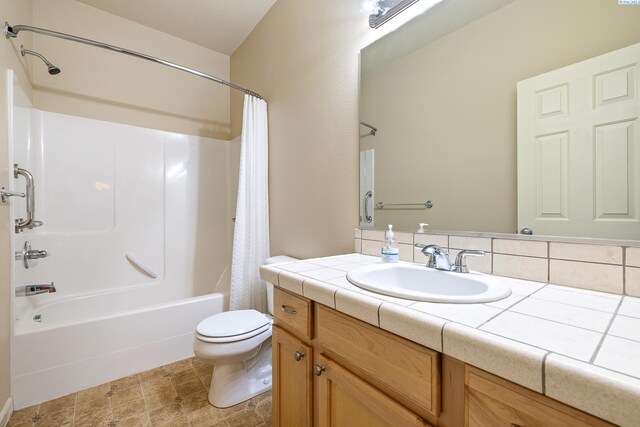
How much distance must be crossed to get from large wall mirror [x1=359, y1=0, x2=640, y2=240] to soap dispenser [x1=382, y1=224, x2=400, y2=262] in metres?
0.11

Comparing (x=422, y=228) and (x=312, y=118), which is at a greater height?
(x=312, y=118)

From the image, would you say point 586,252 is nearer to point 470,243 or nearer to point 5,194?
point 470,243

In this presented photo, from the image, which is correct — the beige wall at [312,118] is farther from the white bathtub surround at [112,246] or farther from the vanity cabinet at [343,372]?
the white bathtub surround at [112,246]

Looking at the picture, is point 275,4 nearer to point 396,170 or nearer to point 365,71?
point 365,71

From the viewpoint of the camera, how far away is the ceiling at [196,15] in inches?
82.7

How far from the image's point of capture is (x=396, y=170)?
129 centimetres

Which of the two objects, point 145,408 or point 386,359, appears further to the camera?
point 145,408

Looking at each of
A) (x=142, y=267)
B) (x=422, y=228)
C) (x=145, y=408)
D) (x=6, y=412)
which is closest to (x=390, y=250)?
(x=422, y=228)

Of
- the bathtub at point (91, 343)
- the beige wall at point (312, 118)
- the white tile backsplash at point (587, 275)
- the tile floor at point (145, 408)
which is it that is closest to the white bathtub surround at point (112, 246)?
the bathtub at point (91, 343)

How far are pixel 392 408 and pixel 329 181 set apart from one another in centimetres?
120

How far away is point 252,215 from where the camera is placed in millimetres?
2055

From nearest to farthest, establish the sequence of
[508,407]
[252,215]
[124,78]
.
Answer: [508,407]
[252,215]
[124,78]

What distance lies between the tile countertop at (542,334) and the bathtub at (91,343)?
1575 millimetres

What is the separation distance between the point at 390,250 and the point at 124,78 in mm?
2658
